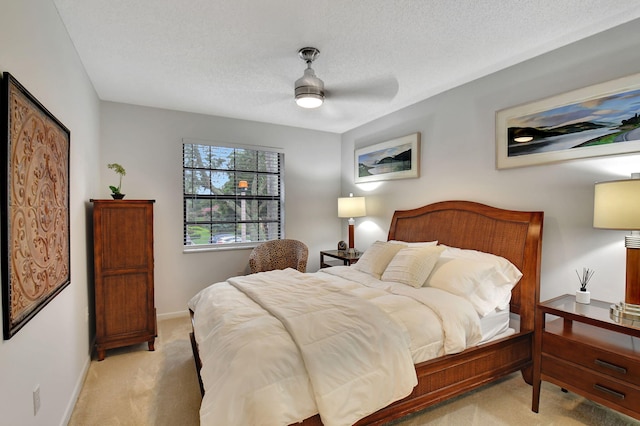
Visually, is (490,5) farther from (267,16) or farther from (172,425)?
(172,425)

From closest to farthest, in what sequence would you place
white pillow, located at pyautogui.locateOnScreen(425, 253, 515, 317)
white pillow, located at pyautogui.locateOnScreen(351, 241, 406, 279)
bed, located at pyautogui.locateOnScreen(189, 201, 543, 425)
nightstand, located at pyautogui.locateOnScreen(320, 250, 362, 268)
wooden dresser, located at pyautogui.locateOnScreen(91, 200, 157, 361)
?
bed, located at pyautogui.locateOnScreen(189, 201, 543, 425) → white pillow, located at pyautogui.locateOnScreen(425, 253, 515, 317) → wooden dresser, located at pyautogui.locateOnScreen(91, 200, 157, 361) → white pillow, located at pyautogui.locateOnScreen(351, 241, 406, 279) → nightstand, located at pyautogui.locateOnScreen(320, 250, 362, 268)

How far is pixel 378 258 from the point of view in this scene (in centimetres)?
312

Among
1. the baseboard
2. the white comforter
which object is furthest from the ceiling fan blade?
the baseboard

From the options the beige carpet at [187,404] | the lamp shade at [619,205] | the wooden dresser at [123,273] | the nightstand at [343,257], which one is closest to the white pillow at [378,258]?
the nightstand at [343,257]

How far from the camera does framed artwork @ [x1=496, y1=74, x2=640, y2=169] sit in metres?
2.13

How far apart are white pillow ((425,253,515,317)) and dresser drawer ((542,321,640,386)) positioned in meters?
0.35

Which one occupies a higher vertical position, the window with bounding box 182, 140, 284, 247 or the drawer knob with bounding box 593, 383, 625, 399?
the window with bounding box 182, 140, 284, 247

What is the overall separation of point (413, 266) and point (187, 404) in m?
2.02

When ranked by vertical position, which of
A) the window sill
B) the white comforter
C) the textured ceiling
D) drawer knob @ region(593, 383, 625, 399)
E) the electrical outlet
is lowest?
drawer knob @ region(593, 383, 625, 399)

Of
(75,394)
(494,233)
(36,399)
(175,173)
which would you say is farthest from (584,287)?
(175,173)

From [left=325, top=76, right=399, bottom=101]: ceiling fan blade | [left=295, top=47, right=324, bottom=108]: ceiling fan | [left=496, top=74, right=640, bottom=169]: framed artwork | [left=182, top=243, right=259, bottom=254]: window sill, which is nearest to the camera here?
[left=496, top=74, right=640, bottom=169]: framed artwork

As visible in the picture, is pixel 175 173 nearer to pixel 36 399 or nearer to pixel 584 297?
pixel 36 399

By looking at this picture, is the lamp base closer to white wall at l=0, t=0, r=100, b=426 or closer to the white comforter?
the white comforter

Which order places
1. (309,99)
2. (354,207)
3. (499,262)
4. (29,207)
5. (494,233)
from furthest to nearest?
1. (354,207)
2. (494,233)
3. (309,99)
4. (499,262)
5. (29,207)
